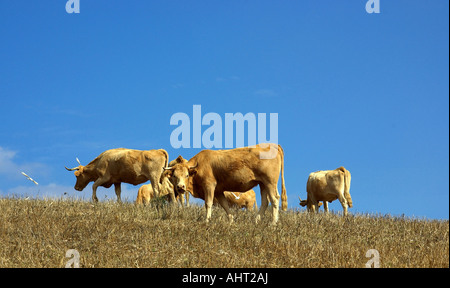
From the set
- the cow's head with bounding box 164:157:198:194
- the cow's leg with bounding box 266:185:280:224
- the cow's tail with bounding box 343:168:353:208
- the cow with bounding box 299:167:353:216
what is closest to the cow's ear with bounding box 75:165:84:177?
the cow's head with bounding box 164:157:198:194

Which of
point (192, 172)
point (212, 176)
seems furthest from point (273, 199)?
point (192, 172)

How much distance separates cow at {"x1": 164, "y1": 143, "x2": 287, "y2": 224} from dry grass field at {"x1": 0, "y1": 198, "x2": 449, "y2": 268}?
80cm

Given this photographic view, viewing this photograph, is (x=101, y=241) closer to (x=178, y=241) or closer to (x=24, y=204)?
(x=178, y=241)

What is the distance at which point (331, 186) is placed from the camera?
21797 mm

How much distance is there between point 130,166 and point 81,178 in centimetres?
358

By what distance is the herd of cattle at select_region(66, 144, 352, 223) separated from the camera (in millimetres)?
13609

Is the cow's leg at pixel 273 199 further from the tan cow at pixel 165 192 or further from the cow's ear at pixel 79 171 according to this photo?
the cow's ear at pixel 79 171

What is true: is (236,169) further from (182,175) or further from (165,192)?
(165,192)

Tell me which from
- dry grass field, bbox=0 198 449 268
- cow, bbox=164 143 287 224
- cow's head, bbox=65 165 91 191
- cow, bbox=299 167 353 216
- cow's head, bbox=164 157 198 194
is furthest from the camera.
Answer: cow, bbox=299 167 353 216

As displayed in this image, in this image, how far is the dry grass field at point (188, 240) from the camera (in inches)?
389

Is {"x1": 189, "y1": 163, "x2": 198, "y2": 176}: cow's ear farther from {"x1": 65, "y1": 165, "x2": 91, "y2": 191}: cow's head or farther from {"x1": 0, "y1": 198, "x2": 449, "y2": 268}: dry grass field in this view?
{"x1": 65, "y1": 165, "x2": 91, "y2": 191}: cow's head

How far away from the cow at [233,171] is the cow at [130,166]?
4.12 metres

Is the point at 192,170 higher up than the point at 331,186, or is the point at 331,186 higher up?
the point at 331,186
